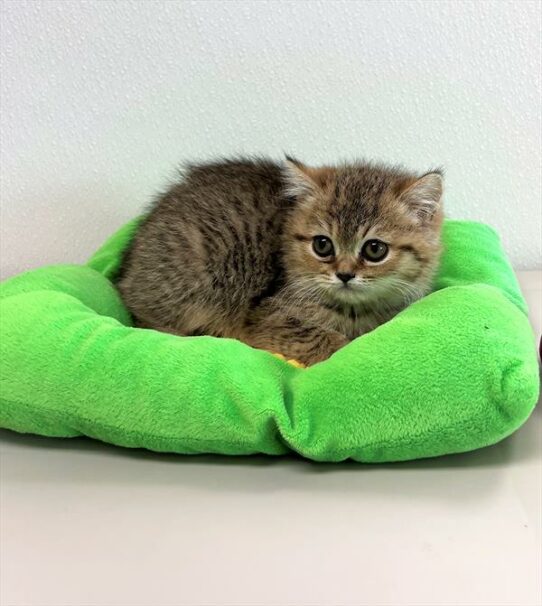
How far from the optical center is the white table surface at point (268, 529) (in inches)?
27.3

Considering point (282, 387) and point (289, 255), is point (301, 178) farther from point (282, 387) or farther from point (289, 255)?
point (282, 387)

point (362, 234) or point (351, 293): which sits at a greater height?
point (362, 234)

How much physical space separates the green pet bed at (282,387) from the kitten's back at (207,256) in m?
0.24

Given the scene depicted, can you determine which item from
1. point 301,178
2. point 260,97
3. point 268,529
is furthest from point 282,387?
point 260,97

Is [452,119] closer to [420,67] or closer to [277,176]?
[420,67]

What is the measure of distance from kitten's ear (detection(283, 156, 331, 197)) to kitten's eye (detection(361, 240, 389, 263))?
0.16 metres

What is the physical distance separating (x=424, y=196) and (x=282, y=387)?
1.69 feet

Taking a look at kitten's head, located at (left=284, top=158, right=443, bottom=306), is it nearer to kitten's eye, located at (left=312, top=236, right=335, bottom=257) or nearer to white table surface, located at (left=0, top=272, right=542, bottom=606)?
kitten's eye, located at (left=312, top=236, right=335, bottom=257)

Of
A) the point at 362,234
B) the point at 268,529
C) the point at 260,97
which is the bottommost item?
the point at 268,529

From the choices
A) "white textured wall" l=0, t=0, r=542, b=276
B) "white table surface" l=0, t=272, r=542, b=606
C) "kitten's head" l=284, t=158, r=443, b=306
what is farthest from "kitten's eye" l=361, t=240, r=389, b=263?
"white textured wall" l=0, t=0, r=542, b=276

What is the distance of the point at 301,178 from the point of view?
1.27 meters

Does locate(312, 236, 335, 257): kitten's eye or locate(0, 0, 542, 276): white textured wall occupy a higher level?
locate(0, 0, 542, 276): white textured wall

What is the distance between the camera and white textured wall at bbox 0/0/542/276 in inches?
60.8

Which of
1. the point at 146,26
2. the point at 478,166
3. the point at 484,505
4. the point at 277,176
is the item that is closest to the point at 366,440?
the point at 484,505
